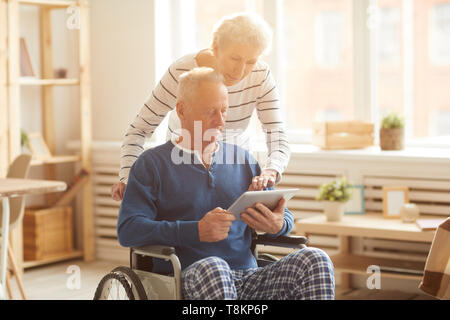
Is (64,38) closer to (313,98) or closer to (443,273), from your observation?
(443,273)

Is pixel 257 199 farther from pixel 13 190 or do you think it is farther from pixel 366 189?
pixel 366 189

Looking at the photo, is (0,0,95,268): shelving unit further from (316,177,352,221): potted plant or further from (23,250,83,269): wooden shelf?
(316,177,352,221): potted plant

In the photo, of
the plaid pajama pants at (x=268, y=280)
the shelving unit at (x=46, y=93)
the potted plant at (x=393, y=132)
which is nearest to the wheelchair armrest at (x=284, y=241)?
the plaid pajama pants at (x=268, y=280)

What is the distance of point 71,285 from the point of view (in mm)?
4277

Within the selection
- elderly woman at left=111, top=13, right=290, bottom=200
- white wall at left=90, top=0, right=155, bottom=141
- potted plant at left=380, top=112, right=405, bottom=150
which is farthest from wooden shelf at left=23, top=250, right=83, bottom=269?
elderly woman at left=111, top=13, right=290, bottom=200

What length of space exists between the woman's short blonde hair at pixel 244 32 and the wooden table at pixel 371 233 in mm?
1507

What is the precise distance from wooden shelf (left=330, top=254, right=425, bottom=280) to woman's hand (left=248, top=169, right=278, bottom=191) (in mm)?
1486

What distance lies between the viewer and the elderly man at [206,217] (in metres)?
2.01

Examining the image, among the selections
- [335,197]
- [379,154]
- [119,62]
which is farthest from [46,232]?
[379,154]

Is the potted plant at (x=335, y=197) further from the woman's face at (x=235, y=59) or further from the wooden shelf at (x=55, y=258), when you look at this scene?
the wooden shelf at (x=55, y=258)

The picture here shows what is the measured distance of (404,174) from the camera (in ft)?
12.5

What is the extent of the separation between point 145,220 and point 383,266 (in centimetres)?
190

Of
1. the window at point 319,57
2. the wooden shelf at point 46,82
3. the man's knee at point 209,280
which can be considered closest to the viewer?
the man's knee at point 209,280

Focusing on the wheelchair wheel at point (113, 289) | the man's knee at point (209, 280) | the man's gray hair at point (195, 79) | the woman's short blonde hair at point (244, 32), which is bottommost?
the wheelchair wheel at point (113, 289)
